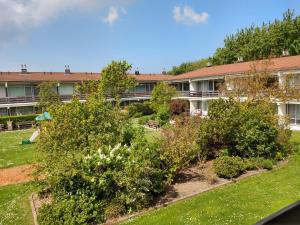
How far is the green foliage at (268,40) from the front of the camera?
41.2 meters

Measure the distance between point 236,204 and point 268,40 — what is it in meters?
40.0

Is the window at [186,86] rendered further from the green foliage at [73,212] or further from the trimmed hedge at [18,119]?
the green foliage at [73,212]

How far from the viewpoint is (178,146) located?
1152 cm

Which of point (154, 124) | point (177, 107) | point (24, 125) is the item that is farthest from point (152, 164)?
point (24, 125)

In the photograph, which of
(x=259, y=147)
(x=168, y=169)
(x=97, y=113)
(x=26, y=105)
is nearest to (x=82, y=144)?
(x=97, y=113)

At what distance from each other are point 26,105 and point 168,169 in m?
33.4

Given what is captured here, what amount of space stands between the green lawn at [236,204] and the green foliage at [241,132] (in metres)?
2.10

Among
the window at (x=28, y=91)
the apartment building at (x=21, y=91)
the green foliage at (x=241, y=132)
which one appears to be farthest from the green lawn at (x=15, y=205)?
the window at (x=28, y=91)

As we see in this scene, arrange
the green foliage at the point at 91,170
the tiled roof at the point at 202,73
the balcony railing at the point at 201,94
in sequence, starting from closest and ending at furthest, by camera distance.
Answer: the green foliage at the point at 91,170, the tiled roof at the point at 202,73, the balcony railing at the point at 201,94

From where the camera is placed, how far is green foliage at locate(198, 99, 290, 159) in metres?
13.7

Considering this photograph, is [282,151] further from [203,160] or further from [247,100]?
[203,160]

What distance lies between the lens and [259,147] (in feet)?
44.2

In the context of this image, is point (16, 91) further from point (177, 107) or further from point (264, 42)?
point (264, 42)

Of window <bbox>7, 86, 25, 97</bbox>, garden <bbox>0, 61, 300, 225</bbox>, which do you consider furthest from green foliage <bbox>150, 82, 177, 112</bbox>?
garden <bbox>0, 61, 300, 225</bbox>
